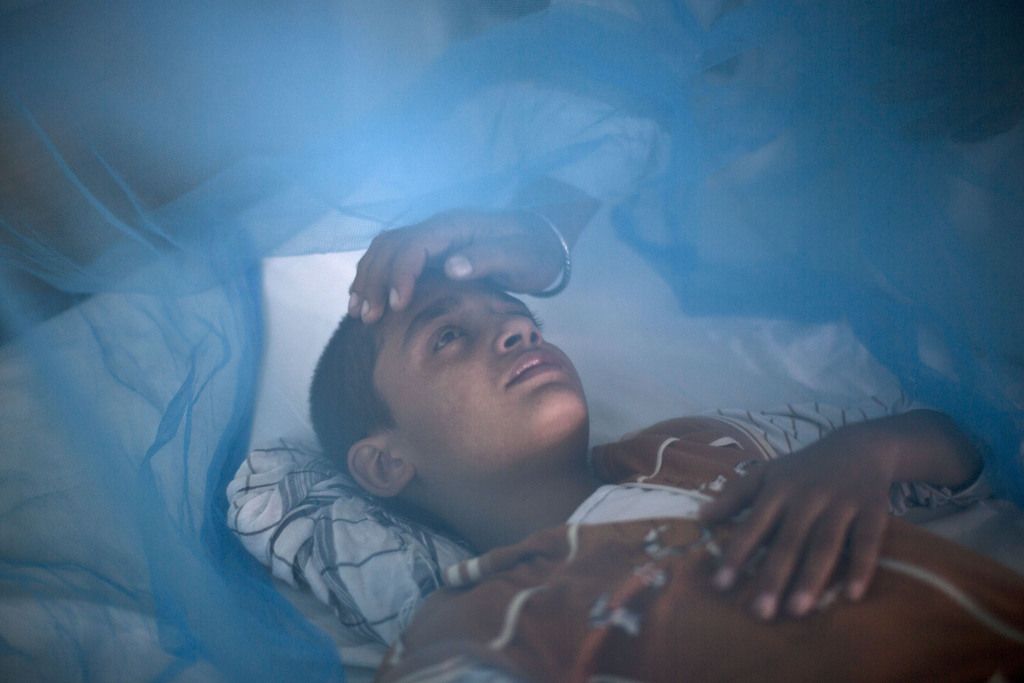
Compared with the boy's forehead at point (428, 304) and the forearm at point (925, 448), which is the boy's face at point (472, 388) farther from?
the forearm at point (925, 448)

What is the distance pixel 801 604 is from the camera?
47 cm

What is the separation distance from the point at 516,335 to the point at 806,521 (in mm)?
385

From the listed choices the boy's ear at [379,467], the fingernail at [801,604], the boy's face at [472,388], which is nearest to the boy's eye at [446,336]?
the boy's face at [472,388]

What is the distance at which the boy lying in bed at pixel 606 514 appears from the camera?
0.46 meters

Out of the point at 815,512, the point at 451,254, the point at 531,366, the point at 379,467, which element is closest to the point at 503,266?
the point at 451,254

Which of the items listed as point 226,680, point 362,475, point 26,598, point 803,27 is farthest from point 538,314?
point 26,598

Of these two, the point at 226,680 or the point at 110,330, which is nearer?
the point at 226,680

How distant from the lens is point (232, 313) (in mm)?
926

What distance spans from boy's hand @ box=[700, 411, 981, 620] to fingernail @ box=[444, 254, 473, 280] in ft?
1.38

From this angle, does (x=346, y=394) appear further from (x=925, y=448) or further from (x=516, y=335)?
(x=925, y=448)

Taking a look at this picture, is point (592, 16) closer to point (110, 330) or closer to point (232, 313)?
point (232, 313)

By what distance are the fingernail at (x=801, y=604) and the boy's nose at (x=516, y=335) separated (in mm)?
408

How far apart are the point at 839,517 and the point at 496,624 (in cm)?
29

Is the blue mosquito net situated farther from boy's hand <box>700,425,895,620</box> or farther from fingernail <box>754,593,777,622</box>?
fingernail <box>754,593,777,622</box>
